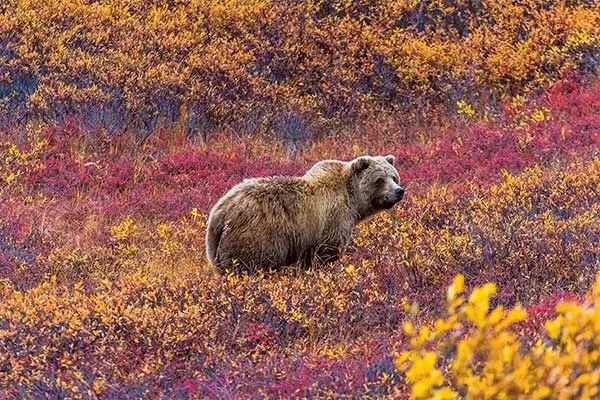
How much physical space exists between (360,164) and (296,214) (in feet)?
3.32

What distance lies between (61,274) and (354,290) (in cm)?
329

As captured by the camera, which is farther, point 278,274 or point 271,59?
point 271,59

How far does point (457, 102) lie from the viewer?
50.0 feet

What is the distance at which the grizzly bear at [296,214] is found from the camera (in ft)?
25.9

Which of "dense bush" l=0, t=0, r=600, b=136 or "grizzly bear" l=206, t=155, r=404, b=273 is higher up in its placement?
"grizzly bear" l=206, t=155, r=404, b=273

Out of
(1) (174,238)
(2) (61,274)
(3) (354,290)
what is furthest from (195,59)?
(3) (354,290)

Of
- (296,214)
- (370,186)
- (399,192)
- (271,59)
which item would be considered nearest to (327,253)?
(296,214)

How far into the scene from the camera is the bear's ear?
8.88m

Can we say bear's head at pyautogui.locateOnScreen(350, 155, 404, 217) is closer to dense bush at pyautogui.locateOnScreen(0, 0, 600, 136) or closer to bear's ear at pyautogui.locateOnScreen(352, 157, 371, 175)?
bear's ear at pyautogui.locateOnScreen(352, 157, 371, 175)

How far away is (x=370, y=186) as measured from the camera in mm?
8953

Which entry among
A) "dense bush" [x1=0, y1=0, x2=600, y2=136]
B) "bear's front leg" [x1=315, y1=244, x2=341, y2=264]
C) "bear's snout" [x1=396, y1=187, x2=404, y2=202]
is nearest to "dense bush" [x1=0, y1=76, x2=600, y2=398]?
"bear's front leg" [x1=315, y1=244, x2=341, y2=264]

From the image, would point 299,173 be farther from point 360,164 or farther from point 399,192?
point 399,192

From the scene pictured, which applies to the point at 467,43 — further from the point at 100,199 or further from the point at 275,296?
the point at 275,296

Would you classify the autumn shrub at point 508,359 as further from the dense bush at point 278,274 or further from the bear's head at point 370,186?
the bear's head at point 370,186
